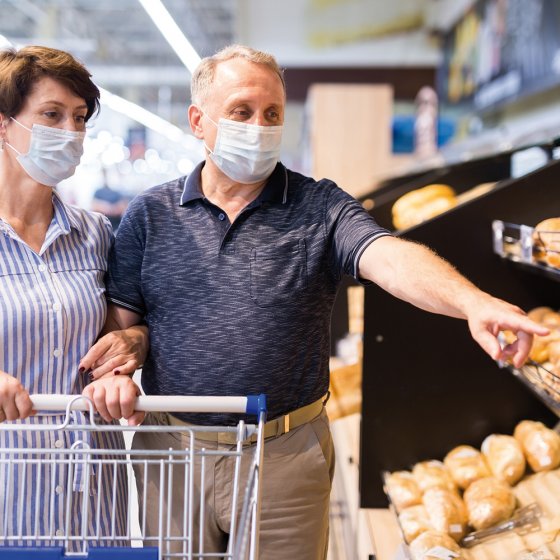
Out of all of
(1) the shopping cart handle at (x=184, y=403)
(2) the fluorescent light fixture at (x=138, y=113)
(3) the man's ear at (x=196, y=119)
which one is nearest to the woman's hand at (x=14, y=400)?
(1) the shopping cart handle at (x=184, y=403)

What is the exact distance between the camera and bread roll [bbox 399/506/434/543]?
7.68 ft

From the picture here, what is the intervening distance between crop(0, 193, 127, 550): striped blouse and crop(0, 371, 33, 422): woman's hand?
0.25m

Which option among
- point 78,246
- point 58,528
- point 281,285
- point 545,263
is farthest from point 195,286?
point 545,263

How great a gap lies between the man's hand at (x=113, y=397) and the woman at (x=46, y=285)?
167 millimetres

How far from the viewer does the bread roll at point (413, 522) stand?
7.68 ft

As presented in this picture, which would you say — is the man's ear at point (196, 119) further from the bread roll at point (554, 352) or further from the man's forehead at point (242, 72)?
the bread roll at point (554, 352)

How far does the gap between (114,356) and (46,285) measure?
9.0 inches

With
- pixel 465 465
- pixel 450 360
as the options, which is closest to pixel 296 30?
pixel 450 360

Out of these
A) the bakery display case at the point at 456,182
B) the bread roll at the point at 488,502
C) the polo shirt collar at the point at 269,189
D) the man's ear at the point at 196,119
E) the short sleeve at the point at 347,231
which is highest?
the bakery display case at the point at 456,182

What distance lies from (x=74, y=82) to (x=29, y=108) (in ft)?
0.40

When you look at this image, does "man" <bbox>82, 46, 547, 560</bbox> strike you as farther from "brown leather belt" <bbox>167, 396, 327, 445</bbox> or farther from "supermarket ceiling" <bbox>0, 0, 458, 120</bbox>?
"supermarket ceiling" <bbox>0, 0, 458, 120</bbox>

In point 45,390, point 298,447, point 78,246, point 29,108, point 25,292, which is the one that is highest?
point 29,108

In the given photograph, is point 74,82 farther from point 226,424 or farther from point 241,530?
point 241,530

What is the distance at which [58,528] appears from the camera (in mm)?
1821
